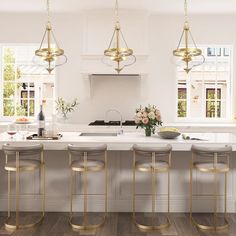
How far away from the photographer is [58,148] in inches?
163

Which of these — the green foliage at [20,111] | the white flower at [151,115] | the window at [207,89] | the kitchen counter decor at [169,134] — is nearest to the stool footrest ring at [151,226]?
the kitchen counter decor at [169,134]

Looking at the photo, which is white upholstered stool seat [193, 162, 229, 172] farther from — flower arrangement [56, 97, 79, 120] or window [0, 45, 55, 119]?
window [0, 45, 55, 119]

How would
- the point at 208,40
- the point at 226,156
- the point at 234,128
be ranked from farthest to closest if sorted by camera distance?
1. the point at 208,40
2. the point at 234,128
3. the point at 226,156

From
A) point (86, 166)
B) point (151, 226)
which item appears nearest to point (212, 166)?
point (151, 226)

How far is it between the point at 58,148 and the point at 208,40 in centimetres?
397

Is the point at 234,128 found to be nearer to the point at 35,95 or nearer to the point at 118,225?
the point at 118,225

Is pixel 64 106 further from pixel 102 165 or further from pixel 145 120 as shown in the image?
pixel 102 165

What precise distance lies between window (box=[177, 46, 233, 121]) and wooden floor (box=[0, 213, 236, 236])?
121 inches

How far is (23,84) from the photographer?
7.29 metres

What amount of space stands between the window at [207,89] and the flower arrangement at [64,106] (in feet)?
6.27

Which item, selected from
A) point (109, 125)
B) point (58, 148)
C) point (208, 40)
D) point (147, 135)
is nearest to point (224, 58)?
point (208, 40)

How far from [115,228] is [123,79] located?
11.4 feet

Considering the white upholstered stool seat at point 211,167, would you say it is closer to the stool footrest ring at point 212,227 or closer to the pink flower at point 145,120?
the stool footrest ring at point 212,227

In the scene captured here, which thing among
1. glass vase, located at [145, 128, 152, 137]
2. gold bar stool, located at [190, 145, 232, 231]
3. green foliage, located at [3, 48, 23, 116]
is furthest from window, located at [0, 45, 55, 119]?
gold bar stool, located at [190, 145, 232, 231]
